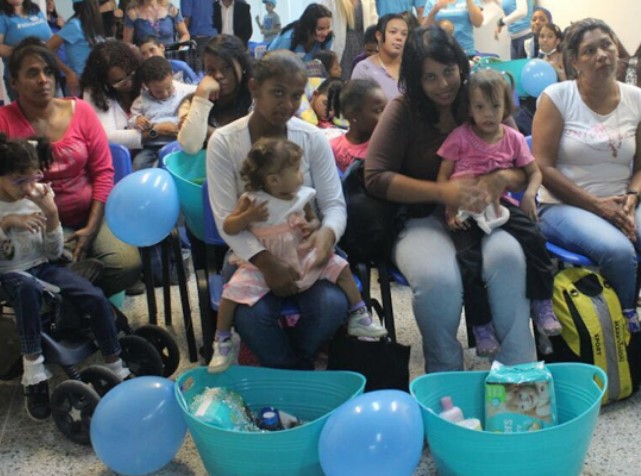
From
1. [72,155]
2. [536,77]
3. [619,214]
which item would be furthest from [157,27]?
[619,214]

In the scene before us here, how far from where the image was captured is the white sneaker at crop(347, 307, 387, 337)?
6.92ft

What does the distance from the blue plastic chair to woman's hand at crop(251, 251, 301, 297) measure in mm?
998

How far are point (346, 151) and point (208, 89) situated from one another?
593mm

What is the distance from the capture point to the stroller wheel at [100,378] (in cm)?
224

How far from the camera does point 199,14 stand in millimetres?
6145

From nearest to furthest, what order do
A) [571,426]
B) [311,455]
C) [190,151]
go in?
1. [571,426]
2. [311,455]
3. [190,151]

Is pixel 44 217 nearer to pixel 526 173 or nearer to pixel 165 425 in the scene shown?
pixel 165 425

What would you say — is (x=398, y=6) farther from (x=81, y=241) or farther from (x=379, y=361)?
(x=379, y=361)

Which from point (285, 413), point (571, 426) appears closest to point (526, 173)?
point (571, 426)

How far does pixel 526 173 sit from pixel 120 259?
142cm

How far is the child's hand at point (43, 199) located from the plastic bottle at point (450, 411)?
1.33 meters

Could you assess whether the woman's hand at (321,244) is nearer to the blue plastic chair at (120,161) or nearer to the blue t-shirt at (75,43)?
the blue plastic chair at (120,161)

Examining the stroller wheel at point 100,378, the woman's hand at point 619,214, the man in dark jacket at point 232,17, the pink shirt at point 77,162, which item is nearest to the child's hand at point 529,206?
the woman's hand at point 619,214

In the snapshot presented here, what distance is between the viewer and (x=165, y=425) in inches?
76.1
